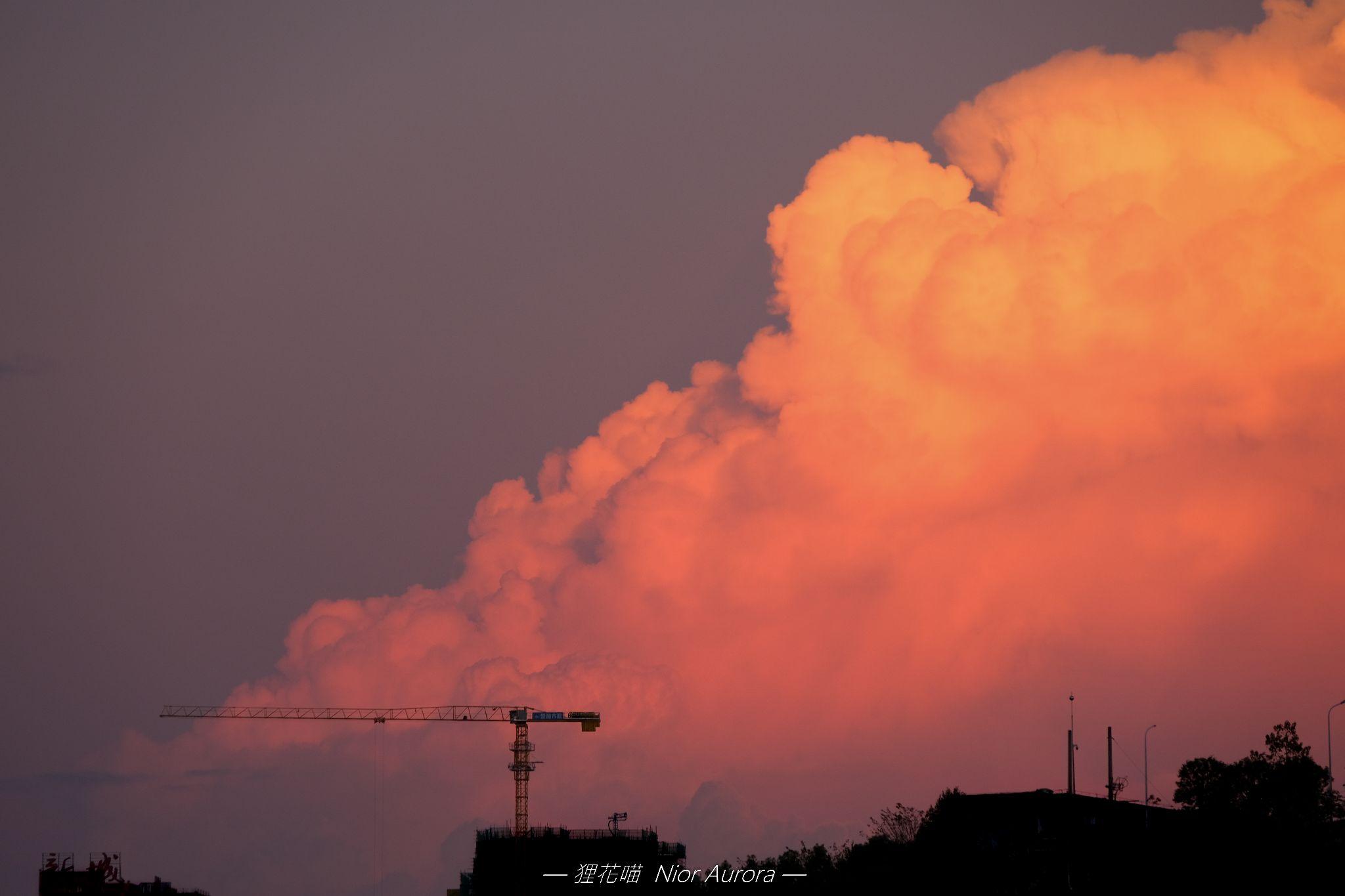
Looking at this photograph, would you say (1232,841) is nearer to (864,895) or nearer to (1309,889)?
(1309,889)

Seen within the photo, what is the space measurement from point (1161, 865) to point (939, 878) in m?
32.3

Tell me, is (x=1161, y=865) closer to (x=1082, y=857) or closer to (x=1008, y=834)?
(x=1082, y=857)

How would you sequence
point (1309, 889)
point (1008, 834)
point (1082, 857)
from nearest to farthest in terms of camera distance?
point (1309, 889) → point (1082, 857) → point (1008, 834)

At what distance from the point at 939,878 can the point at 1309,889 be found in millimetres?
45281

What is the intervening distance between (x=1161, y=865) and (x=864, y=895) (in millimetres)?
45550

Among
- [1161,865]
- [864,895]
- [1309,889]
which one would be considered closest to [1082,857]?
[1161,865]

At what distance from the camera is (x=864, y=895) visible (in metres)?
200

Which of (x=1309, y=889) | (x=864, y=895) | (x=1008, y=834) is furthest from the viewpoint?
(x=864, y=895)

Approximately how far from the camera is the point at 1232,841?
16962 cm

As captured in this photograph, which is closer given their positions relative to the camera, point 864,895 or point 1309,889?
point 1309,889

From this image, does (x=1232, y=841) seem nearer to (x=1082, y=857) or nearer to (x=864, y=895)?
(x=1082, y=857)

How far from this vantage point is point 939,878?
189m

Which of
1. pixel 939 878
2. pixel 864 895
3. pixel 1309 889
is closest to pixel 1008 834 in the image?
pixel 939 878

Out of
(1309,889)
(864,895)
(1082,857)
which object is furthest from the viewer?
(864,895)
